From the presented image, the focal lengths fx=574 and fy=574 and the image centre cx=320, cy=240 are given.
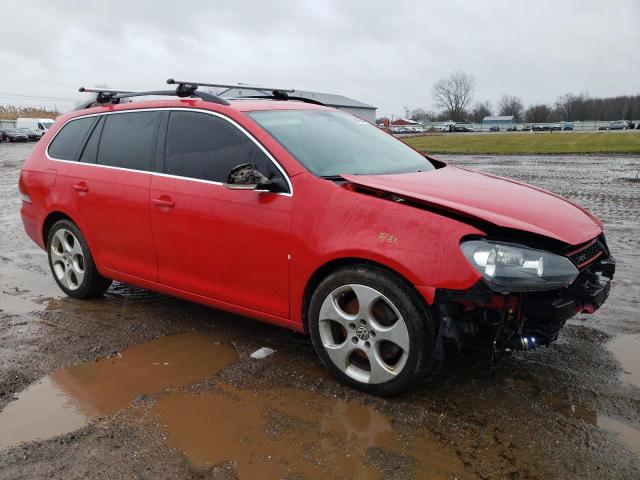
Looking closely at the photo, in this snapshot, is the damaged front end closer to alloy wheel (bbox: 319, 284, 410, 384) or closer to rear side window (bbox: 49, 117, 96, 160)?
alloy wheel (bbox: 319, 284, 410, 384)

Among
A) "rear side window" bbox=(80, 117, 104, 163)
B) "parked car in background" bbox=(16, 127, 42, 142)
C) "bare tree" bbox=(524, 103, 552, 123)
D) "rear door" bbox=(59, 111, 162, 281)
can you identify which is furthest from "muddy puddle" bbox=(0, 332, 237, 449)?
"bare tree" bbox=(524, 103, 552, 123)

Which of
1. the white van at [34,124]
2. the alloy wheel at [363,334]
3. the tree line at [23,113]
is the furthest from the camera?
the tree line at [23,113]

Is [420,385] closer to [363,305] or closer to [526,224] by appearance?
[363,305]

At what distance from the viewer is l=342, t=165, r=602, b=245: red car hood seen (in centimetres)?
312

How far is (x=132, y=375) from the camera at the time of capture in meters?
3.73

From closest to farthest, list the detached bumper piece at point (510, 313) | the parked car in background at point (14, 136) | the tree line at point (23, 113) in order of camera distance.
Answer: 1. the detached bumper piece at point (510, 313)
2. the parked car in background at point (14, 136)
3. the tree line at point (23, 113)

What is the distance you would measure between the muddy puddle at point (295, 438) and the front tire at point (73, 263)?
2123 mm

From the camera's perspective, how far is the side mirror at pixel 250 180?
142 inches

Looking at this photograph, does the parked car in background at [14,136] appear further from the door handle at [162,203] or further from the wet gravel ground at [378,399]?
the door handle at [162,203]

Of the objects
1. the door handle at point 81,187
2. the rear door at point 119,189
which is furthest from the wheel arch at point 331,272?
the door handle at point 81,187

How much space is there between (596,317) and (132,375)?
3.57 m

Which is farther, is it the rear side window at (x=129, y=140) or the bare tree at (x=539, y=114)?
the bare tree at (x=539, y=114)

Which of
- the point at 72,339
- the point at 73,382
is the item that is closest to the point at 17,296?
the point at 72,339

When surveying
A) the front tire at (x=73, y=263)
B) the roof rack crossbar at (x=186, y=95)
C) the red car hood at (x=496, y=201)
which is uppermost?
the roof rack crossbar at (x=186, y=95)
